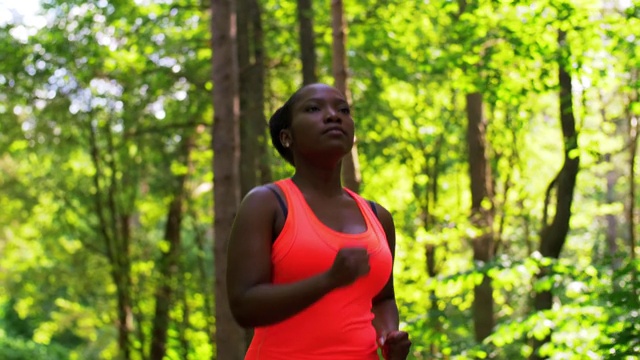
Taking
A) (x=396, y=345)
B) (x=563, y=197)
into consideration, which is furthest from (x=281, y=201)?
(x=563, y=197)

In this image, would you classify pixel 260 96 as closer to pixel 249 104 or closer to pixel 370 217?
pixel 249 104

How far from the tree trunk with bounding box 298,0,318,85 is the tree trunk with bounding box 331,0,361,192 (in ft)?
4.36

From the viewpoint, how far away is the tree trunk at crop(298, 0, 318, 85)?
11273mm

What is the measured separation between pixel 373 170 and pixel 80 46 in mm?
7979

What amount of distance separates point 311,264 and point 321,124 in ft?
1.59

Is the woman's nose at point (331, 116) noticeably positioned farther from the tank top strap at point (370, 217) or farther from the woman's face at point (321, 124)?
the tank top strap at point (370, 217)

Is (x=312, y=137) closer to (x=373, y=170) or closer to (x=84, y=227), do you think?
(x=373, y=170)

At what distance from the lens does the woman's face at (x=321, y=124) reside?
2.91 meters

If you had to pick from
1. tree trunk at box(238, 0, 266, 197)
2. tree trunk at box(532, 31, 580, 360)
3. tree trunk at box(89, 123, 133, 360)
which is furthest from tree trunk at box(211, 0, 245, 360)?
tree trunk at box(89, 123, 133, 360)

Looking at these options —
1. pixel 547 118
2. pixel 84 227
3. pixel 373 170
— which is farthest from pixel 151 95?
pixel 547 118

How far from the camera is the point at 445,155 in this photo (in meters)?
21.6

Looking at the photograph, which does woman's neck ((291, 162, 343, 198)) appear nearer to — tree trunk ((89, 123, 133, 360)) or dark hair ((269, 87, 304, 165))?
dark hair ((269, 87, 304, 165))

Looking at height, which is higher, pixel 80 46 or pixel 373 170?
pixel 80 46

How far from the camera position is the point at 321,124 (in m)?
2.92
